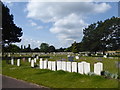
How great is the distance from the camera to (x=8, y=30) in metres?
40.2

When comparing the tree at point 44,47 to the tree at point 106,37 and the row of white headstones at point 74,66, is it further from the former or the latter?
the row of white headstones at point 74,66

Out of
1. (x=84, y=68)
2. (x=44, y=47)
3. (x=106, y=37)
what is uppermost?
(x=106, y=37)

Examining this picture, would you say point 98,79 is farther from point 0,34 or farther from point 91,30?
point 91,30

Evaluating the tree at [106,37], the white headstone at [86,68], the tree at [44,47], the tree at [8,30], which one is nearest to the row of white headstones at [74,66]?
the white headstone at [86,68]

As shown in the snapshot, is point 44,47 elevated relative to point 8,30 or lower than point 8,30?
lower

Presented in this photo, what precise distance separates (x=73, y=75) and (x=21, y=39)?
34656 mm

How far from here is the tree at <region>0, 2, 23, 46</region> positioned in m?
39.4

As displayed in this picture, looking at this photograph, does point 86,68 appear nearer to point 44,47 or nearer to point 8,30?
point 8,30

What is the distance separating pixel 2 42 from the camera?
132 feet

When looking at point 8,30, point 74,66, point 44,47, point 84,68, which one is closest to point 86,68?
point 84,68

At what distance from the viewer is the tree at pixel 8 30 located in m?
39.4

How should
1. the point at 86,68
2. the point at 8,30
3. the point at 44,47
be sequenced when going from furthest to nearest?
the point at 44,47, the point at 8,30, the point at 86,68

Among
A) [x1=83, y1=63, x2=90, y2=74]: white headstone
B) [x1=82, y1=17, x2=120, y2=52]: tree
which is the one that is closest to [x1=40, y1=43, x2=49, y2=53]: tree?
[x1=82, y1=17, x2=120, y2=52]: tree

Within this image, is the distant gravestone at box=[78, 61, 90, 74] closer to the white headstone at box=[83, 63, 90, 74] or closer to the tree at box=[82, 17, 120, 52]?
the white headstone at box=[83, 63, 90, 74]
